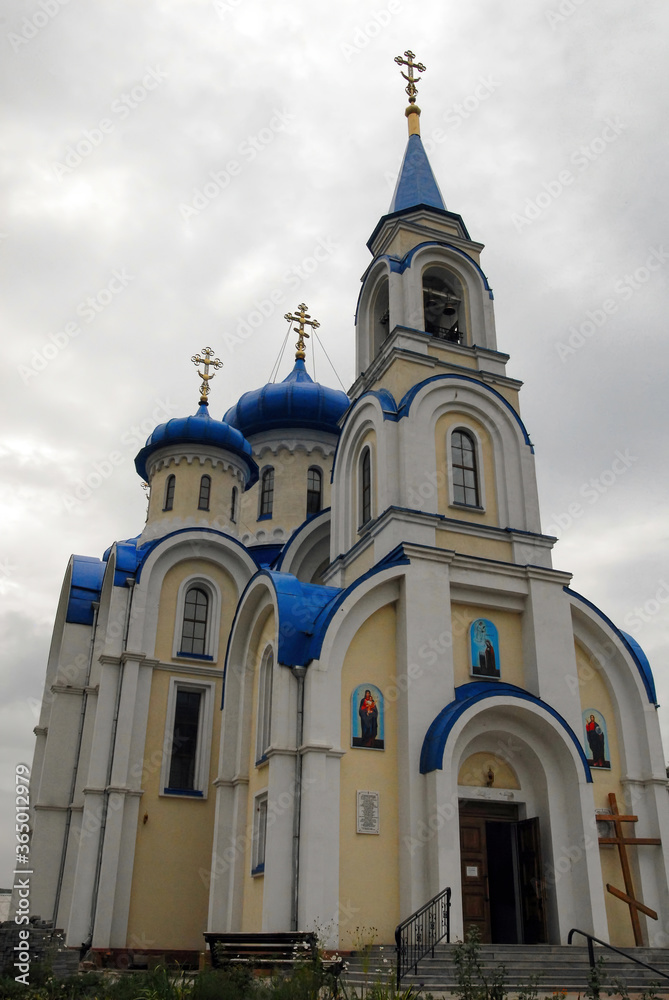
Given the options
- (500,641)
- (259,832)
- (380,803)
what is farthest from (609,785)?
(259,832)

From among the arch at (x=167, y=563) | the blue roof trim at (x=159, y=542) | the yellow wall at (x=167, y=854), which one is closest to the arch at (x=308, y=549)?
the arch at (x=167, y=563)

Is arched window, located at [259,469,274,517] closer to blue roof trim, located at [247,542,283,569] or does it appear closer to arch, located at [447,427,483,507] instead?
blue roof trim, located at [247,542,283,569]

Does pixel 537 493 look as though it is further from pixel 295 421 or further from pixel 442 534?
pixel 295 421

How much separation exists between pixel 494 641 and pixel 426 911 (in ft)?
14.0

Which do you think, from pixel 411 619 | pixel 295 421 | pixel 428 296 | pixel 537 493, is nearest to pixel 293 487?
pixel 295 421

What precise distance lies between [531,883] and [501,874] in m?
0.45

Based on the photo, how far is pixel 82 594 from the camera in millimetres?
19016

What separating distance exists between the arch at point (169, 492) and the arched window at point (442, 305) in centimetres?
673

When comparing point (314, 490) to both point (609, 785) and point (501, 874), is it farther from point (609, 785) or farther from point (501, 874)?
point (501, 874)

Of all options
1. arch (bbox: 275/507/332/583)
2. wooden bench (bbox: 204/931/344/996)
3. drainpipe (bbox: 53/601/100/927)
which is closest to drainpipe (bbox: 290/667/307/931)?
wooden bench (bbox: 204/931/344/996)

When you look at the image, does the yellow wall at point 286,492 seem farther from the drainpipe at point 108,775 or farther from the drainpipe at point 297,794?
the drainpipe at point 297,794

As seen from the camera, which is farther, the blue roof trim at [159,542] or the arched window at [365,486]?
the blue roof trim at [159,542]

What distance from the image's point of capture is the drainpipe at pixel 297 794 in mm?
11305

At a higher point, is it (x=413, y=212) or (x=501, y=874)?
(x=413, y=212)
